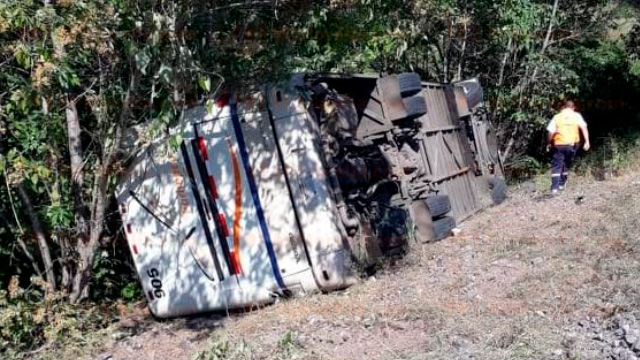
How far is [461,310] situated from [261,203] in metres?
2.17

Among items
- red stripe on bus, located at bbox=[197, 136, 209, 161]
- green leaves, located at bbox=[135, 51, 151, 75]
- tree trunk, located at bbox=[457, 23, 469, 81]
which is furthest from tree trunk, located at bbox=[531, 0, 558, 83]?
green leaves, located at bbox=[135, 51, 151, 75]

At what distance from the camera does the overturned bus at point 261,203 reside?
7.61m

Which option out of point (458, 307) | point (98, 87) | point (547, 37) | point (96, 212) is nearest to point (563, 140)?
point (547, 37)

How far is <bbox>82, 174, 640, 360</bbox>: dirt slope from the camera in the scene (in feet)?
19.9

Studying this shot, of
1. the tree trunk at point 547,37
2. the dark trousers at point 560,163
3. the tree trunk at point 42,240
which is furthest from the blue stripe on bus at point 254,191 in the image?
the tree trunk at point 547,37

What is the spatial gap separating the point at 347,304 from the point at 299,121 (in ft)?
5.70

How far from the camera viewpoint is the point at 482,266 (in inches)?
307

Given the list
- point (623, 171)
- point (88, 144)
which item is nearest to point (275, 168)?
point (88, 144)

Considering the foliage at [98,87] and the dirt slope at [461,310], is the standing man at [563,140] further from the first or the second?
the dirt slope at [461,310]

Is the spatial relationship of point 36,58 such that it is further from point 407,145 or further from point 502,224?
point 502,224

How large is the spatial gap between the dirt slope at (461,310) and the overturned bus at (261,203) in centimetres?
26

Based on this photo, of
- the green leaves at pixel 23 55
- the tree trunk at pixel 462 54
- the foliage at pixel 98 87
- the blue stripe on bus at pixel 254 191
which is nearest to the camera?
the foliage at pixel 98 87

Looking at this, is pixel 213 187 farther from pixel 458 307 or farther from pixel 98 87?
pixel 458 307

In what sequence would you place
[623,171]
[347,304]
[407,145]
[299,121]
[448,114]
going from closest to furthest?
[347,304] < [299,121] < [407,145] < [448,114] < [623,171]
